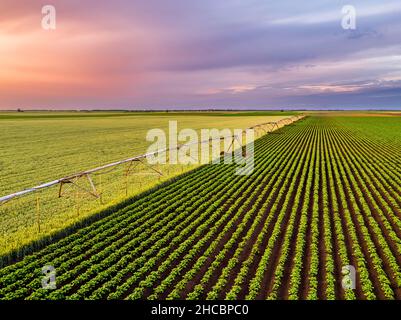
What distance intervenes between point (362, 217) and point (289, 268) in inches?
215

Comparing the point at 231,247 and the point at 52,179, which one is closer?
the point at 231,247

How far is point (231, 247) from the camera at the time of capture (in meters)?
10.9

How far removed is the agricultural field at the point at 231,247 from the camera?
8391 millimetres

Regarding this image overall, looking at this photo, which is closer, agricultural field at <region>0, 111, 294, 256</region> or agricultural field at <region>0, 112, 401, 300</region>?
agricultural field at <region>0, 112, 401, 300</region>

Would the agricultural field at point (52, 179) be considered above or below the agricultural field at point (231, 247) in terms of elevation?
above

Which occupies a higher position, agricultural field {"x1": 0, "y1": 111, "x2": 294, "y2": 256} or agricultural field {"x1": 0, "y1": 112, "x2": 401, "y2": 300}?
agricultural field {"x1": 0, "y1": 111, "x2": 294, "y2": 256}

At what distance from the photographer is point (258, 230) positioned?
1243cm

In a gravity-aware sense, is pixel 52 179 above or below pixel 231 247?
above

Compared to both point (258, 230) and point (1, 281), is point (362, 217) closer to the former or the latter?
point (258, 230)

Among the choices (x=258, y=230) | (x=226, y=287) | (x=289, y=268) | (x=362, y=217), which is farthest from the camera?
(x=362, y=217)

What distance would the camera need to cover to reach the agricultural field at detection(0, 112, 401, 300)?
27.5 ft

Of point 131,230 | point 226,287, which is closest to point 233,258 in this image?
point 226,287

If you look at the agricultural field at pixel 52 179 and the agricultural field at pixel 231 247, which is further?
the agricultural field at pixel 52 179
